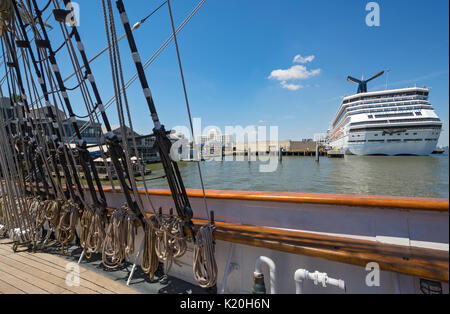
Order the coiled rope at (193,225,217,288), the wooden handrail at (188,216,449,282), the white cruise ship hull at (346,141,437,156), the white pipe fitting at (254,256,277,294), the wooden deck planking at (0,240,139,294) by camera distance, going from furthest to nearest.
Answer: the white cruise ship hull at (346,141,437,156) < the wooden deck planking at (0,240,139,294) < the coiled rope at (193,225,217,288) < the white pipe fitting at (254,256,277,294) < the wooden handrail at (188,216,449,282)

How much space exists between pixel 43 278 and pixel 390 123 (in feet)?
102

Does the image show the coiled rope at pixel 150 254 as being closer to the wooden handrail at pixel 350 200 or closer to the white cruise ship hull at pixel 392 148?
the wooden handrail at pixel 350 200

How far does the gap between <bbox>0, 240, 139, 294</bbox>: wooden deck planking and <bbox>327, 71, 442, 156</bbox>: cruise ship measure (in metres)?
29.0

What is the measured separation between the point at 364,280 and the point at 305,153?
153 ft

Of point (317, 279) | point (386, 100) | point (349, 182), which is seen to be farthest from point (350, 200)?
point (386, 100)

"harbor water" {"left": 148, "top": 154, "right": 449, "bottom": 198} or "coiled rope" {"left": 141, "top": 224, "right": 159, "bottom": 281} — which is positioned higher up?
"coiled rope" {"left": 141, "top": 224, "right": 159, "bottom": 281}

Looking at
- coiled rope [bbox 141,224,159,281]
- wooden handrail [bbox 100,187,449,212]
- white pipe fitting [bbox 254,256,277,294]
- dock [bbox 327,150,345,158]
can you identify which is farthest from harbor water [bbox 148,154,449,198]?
dock [bbox 327,150,345,158]

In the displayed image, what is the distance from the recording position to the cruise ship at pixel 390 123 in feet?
73.8

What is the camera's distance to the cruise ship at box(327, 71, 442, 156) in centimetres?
2250

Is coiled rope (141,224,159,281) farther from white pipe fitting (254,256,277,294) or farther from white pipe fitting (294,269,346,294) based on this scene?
Answer: white pipe fitting (294,269,346,294)

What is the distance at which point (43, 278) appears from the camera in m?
1.66

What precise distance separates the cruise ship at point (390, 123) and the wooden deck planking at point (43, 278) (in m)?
29.0

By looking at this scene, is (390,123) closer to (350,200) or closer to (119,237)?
(350,200)

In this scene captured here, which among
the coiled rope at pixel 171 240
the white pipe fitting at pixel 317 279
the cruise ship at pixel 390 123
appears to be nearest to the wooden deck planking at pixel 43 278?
the coiled rope at pixel 171 240
